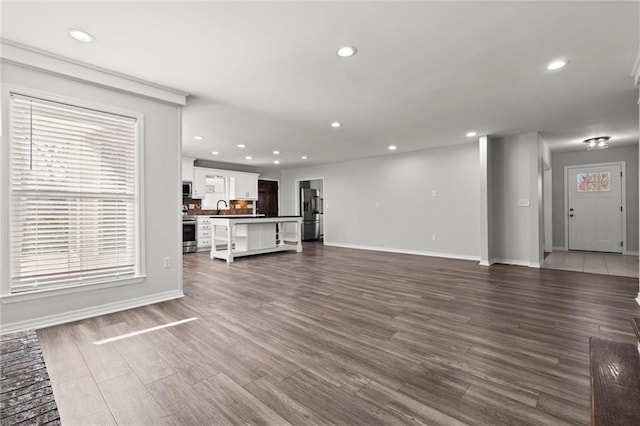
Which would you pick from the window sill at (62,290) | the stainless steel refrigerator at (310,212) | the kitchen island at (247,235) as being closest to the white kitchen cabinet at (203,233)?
the kitchen island at (247,235)

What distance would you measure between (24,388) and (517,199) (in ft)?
22.1

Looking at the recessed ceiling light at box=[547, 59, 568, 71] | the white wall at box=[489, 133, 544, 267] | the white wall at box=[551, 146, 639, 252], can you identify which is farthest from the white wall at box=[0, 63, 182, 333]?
the white wall at box=[551, 146, 639, 252]

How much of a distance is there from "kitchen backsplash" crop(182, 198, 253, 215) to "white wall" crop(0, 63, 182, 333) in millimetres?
5047

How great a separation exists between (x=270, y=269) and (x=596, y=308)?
4374mm

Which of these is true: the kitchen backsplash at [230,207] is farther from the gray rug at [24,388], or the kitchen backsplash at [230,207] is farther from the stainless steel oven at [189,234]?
Answer: the gray rug at [24,388]

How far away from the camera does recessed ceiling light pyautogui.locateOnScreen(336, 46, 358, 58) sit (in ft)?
8.50

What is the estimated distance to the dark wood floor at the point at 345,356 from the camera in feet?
5.24

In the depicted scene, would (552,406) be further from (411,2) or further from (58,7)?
(58,7)

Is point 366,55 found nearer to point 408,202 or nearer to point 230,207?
point 408,202

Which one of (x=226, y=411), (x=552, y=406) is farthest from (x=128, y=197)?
(x=552, y=406)

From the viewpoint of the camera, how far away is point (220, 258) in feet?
21.5

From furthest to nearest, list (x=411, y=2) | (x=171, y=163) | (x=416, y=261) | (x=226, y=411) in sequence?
(x=416, y=261) → (x=171, y=163) → (x=411, y=2) → (x=226, y=411)

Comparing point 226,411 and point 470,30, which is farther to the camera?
point 470,30

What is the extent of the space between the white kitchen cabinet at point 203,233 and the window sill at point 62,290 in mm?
4761
